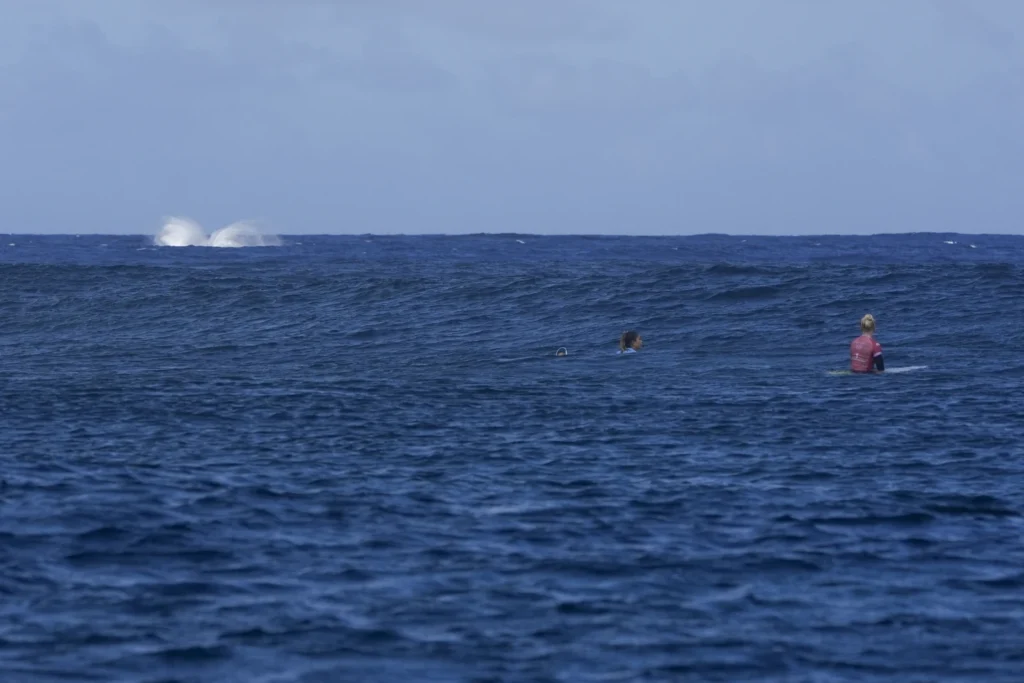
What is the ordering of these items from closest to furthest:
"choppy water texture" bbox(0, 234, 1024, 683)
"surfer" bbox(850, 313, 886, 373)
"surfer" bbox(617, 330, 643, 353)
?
"choppy water texture" bbox(0, 234, 1024, 683) < "surfer" bbox(850, 313, 886, 373) < "surfer" bbox(617, 330, 643, 353)

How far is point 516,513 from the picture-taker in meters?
12.0

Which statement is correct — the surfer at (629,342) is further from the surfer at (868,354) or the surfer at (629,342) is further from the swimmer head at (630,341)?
the surfer at (868,354)

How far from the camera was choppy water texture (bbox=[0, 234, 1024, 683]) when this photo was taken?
838cm

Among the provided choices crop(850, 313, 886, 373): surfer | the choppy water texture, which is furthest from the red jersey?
the choppy water texture

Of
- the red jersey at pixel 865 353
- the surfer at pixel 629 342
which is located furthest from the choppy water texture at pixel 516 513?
the red jersey at pixel 865 353

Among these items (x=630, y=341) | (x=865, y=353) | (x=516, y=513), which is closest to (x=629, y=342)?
(x=630, y=341)

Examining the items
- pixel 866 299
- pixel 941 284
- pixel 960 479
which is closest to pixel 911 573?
pixel 960 479

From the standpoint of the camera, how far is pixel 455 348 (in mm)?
28781

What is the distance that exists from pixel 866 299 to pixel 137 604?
Result: 26.8m

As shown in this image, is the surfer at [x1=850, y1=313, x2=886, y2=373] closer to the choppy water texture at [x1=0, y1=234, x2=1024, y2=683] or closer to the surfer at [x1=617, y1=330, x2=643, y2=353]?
the choppy water texture at [x1=0, y1=234, x2=1024, y2=683]

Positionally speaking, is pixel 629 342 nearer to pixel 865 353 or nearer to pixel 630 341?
pixel 630 341

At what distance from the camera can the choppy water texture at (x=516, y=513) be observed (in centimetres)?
838

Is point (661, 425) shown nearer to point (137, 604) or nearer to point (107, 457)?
point (107, 457)

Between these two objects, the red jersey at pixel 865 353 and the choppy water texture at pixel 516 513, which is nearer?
the choppy water texture at pixel 516 513
